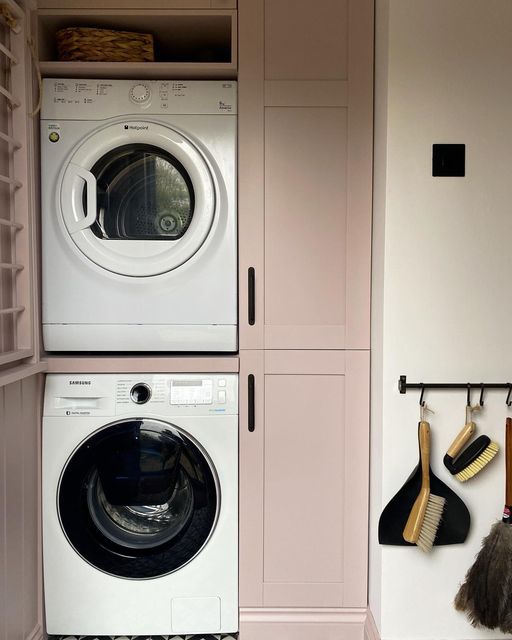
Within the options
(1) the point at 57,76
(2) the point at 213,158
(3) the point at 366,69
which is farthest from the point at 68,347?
(3) the point at 366,69

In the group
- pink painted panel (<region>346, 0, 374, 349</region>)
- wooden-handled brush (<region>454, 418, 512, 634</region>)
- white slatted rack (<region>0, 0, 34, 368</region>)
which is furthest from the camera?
pink painted panel (<region>346, 0, 374, 349</region>)

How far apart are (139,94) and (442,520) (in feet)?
5.19

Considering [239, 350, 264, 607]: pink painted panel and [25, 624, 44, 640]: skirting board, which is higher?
[239, 350, 264, 607]: pink painted panel

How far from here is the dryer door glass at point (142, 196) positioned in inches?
68.2

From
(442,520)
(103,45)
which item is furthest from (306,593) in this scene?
(103,45)

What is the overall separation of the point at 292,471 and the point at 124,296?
30.8 inches

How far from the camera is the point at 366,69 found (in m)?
1.67

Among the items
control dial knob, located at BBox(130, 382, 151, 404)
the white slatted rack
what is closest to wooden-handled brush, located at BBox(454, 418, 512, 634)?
control dial knob, located at BBox(130, 382, 151, 404)

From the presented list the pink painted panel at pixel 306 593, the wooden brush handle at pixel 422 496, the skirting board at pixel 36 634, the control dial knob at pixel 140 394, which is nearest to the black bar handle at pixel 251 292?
the control dial knob at pixel 140 394

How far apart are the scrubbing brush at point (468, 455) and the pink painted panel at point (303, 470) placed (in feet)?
1.15

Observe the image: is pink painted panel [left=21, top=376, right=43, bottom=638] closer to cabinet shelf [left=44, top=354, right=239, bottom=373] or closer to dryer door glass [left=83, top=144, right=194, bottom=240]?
cabinet shelf [left=44, top=354, right=239, bottom=373]

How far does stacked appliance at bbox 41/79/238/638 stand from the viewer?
67.1 inches

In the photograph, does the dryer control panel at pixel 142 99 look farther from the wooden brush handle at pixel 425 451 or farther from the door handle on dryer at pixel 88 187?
the wooden brush handle at pixel 425 451

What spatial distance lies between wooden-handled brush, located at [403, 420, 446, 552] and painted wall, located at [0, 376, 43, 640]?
1.11 m
